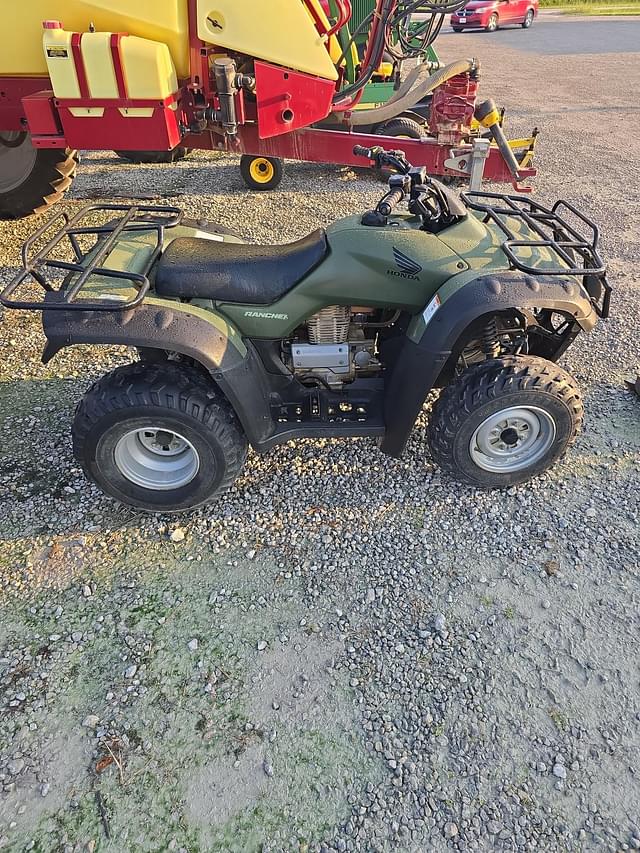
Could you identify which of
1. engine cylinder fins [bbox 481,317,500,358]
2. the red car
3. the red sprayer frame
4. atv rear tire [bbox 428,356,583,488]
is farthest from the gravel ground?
the red car

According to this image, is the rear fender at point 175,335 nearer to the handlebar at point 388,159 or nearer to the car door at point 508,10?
the handlebar at point 388,159

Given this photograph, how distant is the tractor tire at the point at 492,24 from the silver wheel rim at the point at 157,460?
2293 cm

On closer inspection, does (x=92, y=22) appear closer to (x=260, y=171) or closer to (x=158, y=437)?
(x=260, y=171)

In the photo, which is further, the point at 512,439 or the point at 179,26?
the point at 179,26

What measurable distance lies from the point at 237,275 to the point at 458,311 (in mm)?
1011

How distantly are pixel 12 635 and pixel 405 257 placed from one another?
7.69 ft

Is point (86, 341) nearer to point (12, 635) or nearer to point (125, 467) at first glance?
point (125, 467)

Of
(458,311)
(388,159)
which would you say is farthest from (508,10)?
(458,311)

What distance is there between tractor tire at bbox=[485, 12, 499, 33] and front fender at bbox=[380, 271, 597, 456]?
73.1 ft

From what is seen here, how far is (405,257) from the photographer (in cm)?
265

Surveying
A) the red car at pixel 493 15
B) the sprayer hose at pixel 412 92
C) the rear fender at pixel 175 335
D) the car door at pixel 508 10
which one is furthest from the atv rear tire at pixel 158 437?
the car door at pixel 508 10

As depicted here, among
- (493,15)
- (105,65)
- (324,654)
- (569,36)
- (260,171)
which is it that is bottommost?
Result: (324,654)

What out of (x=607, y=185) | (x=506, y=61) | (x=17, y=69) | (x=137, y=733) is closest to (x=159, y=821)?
(x=137, y=733)

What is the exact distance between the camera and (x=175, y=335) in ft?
8.17
